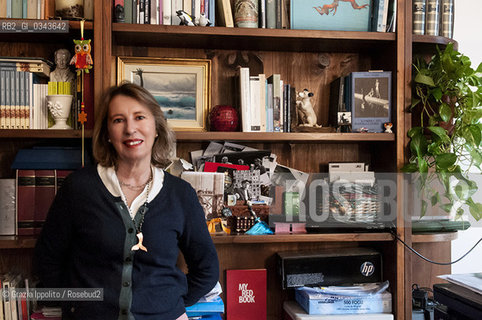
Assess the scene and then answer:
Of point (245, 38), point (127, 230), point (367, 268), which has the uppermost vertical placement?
point (245, 38)

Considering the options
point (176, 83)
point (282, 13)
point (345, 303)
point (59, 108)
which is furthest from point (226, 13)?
point (345, 303)

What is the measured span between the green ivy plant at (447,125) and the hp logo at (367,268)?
1.03 feet

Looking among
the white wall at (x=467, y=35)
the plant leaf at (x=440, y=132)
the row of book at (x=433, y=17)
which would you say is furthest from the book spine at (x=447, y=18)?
the plant leaf at (x=440, y=132)

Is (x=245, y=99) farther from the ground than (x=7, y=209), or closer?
farther from the ground

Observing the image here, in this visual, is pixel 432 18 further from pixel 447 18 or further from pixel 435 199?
pixel 435 199

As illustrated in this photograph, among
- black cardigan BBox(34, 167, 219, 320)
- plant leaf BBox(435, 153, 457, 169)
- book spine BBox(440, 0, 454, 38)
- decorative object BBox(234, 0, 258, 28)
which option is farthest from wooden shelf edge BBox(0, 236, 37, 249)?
book spine BBox(440, 0, 454, 38)

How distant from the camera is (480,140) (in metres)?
1.82

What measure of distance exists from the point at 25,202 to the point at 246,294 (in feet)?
3.32

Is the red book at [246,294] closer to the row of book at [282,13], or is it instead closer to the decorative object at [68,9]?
the row of book at [282,13]

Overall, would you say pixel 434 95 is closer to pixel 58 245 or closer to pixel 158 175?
pixel 158 175

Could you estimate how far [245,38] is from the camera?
1872 millimetres

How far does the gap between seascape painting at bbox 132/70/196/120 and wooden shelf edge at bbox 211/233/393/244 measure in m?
0.54

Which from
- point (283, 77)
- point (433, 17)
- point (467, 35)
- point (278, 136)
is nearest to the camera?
point (278, 136)

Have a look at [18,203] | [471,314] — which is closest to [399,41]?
[471,314]
